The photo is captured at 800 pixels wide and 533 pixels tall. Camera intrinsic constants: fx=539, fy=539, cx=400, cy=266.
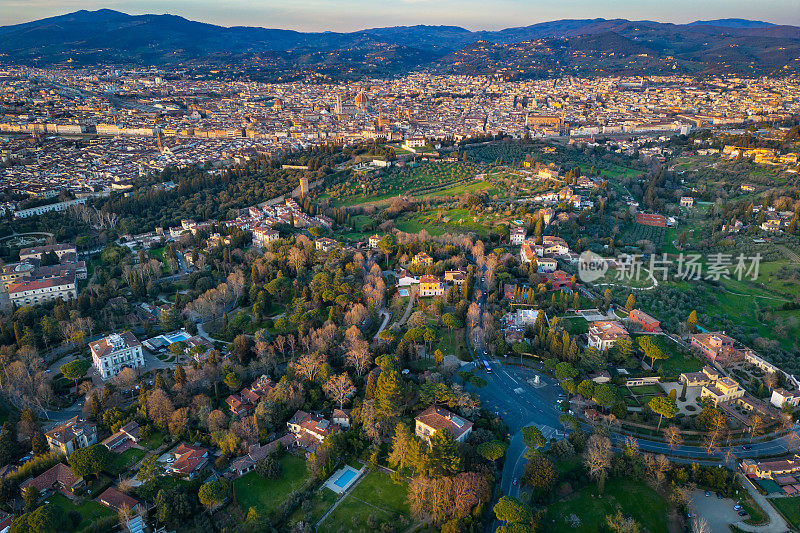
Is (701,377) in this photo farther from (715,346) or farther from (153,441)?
(153,441)

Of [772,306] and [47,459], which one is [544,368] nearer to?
[772,306]

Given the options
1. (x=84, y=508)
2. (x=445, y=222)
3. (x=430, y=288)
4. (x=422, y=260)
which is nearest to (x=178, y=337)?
(x=84, y=508)

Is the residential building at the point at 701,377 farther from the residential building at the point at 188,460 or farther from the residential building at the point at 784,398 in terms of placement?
the residential building at the point at 188,460

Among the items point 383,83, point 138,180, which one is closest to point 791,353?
point 138,180

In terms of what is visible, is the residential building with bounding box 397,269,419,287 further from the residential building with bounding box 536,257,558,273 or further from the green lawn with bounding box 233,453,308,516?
the green lawn with bounding box 233,453,308,516

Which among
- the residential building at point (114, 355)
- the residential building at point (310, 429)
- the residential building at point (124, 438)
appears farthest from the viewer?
the residential building at point (114, 355)

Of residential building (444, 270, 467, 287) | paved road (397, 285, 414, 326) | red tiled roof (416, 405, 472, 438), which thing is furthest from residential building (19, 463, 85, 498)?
residential building (444, 270, 467, 287)

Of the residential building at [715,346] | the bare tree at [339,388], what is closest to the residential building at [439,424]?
the bare tree at [339,388]
